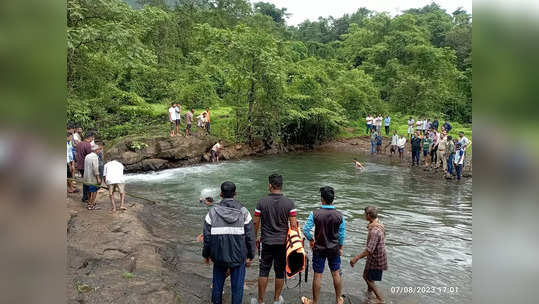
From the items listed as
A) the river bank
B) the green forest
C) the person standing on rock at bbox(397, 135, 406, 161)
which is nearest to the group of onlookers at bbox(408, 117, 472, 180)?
the river bank

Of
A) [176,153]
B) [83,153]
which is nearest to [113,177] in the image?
[83,153]

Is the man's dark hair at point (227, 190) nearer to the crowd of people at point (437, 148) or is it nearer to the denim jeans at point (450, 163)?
the crowd of people at point (437, 148)

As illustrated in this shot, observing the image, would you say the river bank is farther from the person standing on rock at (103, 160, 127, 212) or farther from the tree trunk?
the person standing on rock at (103, 160, 127, 212)

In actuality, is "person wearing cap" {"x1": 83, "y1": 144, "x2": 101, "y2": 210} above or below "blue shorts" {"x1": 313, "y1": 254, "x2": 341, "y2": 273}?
above

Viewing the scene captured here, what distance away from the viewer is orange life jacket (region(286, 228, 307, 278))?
5.44 m

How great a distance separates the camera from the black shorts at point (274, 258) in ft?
18.5

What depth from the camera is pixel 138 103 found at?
23.4 m

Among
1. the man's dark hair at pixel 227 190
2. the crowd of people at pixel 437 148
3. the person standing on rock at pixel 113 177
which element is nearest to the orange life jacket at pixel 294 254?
the man's dark hair at pixel 227 190

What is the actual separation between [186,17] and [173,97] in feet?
37.8

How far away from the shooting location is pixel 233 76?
25594 mm

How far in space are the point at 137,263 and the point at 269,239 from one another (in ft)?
9.76
